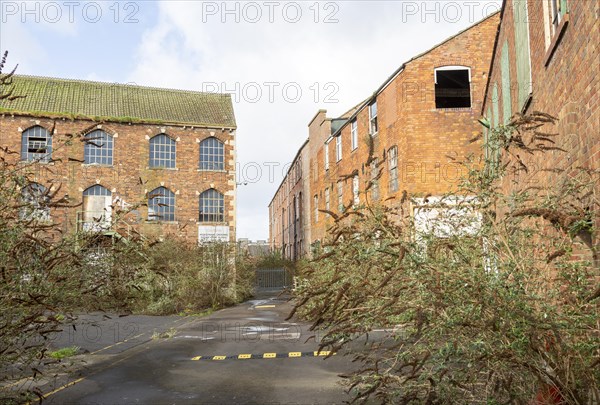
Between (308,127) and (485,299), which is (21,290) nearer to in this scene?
(485,299)

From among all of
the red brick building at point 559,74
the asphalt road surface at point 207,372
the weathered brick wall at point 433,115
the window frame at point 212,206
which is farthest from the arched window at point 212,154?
the red brick building at point 559,74

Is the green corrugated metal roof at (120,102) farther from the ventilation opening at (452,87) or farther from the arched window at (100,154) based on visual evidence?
the ventilation opening at (452,87)

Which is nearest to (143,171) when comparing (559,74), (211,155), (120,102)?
(211,155)

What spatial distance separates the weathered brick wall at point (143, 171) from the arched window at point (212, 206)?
0.88 ft

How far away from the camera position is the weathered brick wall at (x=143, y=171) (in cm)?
2631

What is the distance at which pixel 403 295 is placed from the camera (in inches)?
140

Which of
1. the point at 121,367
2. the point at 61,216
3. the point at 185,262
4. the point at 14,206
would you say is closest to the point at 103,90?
the point at 61,216

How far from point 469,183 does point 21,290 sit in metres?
3.77

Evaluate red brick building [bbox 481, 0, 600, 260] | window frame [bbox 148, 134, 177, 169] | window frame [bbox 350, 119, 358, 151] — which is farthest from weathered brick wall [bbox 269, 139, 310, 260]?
red brick building [bbox 481, 0, 600, 260]

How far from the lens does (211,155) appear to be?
2900 centimetres

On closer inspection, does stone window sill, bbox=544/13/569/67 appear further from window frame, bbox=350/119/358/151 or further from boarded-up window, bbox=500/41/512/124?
window frame, bbox=350/119/358/151

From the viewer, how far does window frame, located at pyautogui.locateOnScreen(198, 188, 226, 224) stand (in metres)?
28.4

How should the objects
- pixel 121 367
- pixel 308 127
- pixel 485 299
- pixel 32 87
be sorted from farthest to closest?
pixel 308 127 < pixel 32 87 < pixel 121 367 < pixel 485 299

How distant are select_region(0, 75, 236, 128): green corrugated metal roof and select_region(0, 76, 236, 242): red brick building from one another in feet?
0.18
